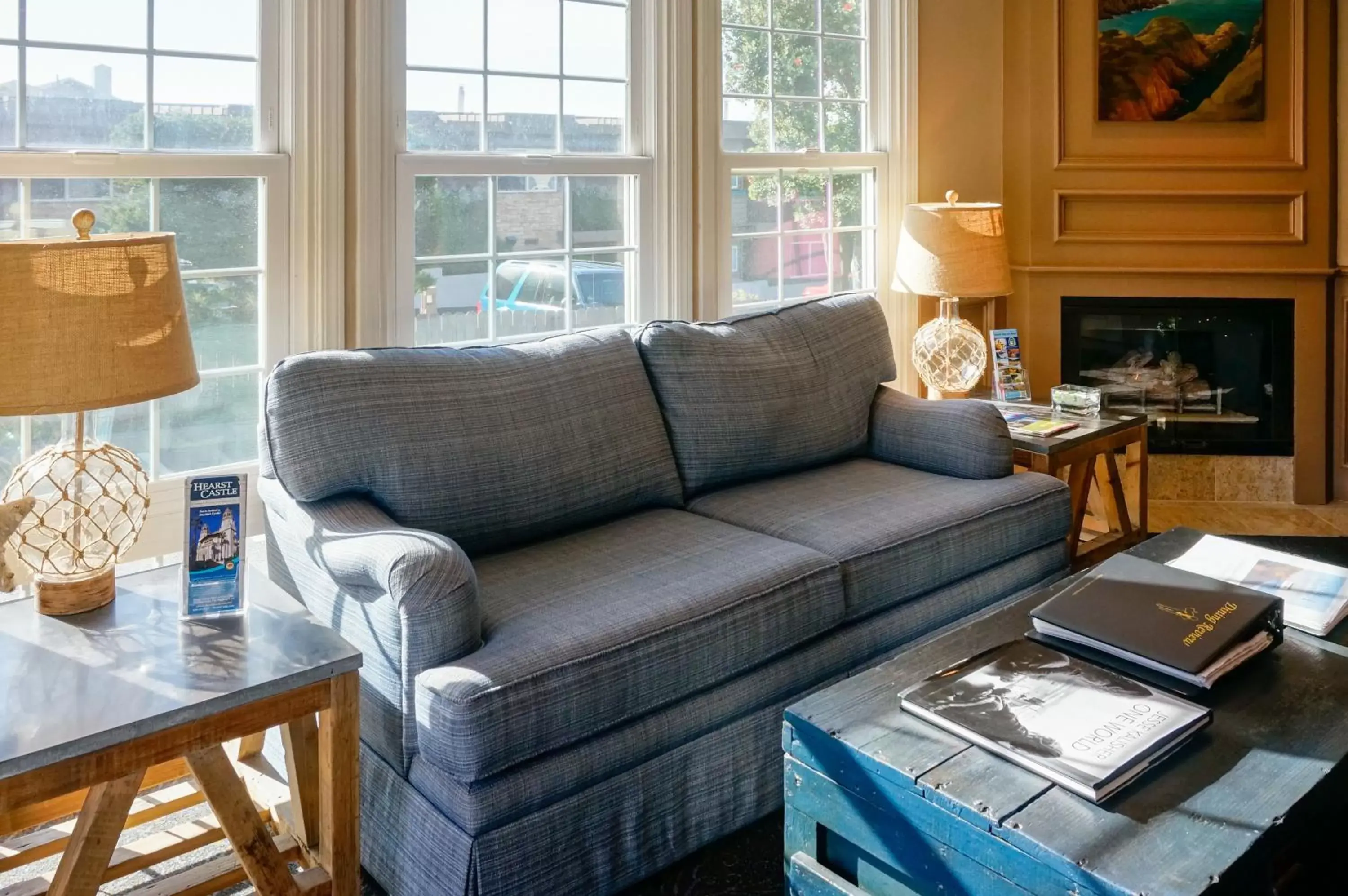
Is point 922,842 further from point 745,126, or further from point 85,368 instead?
point 745,126

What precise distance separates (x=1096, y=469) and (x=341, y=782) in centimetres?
295

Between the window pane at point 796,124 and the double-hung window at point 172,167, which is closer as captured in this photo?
the double-hung window at point 172,167

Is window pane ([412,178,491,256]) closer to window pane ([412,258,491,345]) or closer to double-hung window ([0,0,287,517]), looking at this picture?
window pane ([412,258,491,345])

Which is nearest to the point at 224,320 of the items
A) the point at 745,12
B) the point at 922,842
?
the point at 922,842

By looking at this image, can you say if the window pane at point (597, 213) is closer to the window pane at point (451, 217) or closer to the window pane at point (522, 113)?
the window pane at point (522, 113)

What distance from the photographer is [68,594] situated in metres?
1.91

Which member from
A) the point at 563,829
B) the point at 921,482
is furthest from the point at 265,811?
the point at 921,482

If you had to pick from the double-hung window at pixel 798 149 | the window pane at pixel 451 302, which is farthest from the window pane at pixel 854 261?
the window pane at pixel 451 302

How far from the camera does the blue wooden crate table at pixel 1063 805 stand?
4.56 feet

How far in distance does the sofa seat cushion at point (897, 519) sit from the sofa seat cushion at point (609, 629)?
0.36 feet

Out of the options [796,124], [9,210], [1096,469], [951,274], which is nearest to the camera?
[9,210]

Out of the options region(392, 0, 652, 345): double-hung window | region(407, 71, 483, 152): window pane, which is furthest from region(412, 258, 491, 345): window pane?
region(407, 71, 483, 152): window pane

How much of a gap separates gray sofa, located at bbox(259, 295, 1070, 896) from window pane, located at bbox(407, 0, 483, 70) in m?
0.90

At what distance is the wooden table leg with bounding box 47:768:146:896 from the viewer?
1.65 metres
